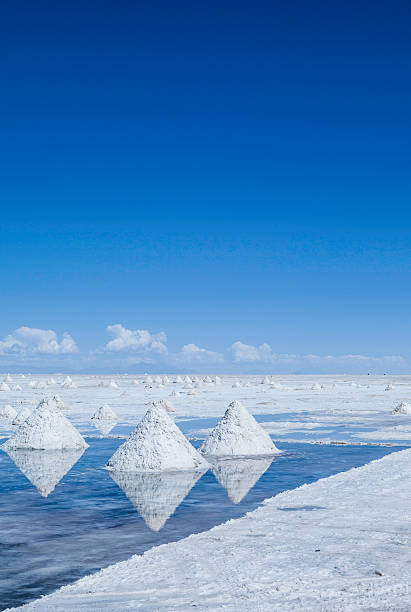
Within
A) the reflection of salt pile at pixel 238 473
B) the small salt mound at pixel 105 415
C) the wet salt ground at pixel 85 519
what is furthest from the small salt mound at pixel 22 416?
the reflection of salt pile at pixel 238 473

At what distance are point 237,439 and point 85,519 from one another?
7026 millimetres

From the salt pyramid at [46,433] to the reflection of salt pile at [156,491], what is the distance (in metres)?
4.22

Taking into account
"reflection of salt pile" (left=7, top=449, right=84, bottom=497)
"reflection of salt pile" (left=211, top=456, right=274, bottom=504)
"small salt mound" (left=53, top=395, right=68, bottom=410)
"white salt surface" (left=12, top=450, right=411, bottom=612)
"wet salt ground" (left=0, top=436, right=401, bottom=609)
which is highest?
"small salt mound" (left=53, top=395, right=68, bottom=410)

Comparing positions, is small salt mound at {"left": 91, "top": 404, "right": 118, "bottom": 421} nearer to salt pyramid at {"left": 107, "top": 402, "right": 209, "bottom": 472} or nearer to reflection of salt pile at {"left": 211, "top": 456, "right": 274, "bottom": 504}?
reflection of salt pile at {"left": 211, "top": 456, "right": 274, "bottom": 504}

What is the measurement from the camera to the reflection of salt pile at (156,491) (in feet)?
30.7

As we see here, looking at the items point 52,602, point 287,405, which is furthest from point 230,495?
point 287,405

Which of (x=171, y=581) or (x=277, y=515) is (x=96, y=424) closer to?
(x=277, y=515)

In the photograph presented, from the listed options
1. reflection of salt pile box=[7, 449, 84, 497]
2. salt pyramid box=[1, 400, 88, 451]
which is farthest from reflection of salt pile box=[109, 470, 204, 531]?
salt pyramid box=[1, 400, 88, 451]

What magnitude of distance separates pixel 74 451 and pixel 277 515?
874 cm

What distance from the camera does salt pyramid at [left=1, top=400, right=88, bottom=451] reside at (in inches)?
662

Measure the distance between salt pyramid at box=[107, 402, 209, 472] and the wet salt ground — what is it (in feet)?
1.74

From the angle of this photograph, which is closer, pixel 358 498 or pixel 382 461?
pixel 358 498

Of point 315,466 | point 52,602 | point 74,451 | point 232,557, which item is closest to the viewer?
point 52,602

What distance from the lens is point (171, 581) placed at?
20.5 ft
